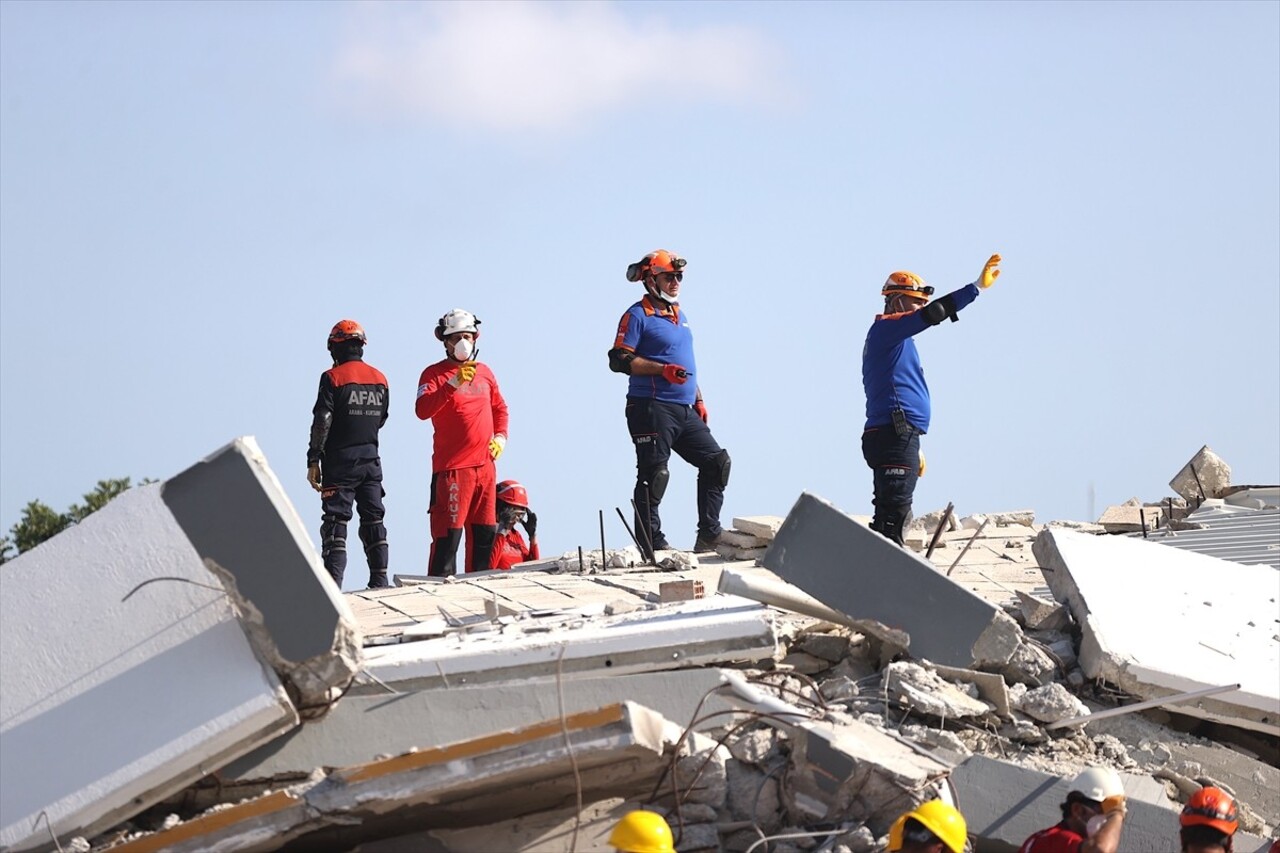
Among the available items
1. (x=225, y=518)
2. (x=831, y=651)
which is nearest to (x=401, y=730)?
(x=225, y=518)

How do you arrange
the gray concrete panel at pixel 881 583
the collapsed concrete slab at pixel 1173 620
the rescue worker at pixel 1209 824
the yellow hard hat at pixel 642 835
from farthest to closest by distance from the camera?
the collapsed concrete slab at pixel 1173 620
the gray concrete panel at pixel 881 583
the rescue worker at pixel 1209 824
the yellow hard hat at pixel 642 835

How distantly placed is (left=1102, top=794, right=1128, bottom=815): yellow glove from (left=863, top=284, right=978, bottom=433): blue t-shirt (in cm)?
475

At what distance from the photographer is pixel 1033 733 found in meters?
7.15

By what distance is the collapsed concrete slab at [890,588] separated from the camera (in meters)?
7.41

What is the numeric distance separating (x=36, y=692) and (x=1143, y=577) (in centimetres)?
513

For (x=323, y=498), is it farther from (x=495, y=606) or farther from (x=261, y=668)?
(x=261, y=668)

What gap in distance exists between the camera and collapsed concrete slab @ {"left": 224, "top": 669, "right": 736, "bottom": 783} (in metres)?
6.77

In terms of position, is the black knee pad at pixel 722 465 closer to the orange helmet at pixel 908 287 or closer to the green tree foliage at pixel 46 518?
the orange helmet at pixel 908 287

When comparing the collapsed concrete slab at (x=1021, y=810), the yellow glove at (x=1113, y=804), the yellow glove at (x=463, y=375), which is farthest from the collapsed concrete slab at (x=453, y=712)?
the yellow glove at (x=463, y=375)

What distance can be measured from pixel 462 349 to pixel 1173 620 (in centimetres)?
540

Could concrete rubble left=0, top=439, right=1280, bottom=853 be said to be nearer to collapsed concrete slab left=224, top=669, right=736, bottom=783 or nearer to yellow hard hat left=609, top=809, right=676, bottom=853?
collapsed concrete slab left=224, top=669, right=736, bottom=783

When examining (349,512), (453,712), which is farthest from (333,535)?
(453,712)

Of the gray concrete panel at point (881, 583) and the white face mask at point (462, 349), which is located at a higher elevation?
the white face mask at point (462, 349)

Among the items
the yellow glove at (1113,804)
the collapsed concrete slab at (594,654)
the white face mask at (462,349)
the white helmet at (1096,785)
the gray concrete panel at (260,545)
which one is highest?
the white face mask at (462,349)
